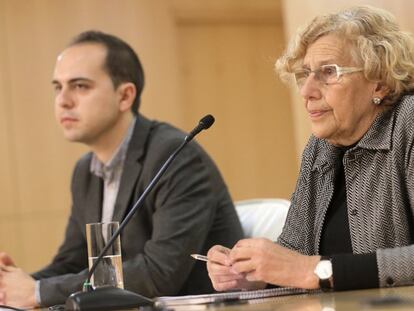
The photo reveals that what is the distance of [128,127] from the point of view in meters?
3.81

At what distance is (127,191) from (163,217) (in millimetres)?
231

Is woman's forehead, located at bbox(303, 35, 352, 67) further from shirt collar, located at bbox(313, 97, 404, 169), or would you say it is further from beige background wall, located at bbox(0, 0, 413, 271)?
beige background wall, located at bbox(0, 0, 413, 271)

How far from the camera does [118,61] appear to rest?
389cm

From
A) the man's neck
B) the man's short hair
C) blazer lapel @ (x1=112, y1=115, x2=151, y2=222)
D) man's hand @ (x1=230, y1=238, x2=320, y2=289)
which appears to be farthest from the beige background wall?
man's hand @ (x1=230, y1=238, x2=320, y2=289)

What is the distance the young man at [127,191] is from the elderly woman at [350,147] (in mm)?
692

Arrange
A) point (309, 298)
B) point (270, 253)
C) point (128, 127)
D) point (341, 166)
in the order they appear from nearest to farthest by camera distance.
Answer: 1. point (309, 298)
2. point (270, 253)
3. point (341, 166)
4. point (128, 127)

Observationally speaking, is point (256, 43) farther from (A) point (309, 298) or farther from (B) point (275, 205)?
(A) point (309, 298)

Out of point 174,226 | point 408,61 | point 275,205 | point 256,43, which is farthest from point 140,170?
point 256,43

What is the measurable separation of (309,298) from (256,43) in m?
4.96

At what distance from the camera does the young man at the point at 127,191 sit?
322cm

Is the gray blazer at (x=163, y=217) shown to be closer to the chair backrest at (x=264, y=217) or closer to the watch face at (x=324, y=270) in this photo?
the chair backrest at (x=264, y=217)

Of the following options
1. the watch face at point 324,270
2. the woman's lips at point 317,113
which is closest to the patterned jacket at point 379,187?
the woman's lips at point 317,113

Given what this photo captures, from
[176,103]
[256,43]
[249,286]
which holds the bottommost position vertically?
[249,286]

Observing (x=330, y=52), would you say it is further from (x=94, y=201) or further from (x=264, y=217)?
(x=94, y=201)
